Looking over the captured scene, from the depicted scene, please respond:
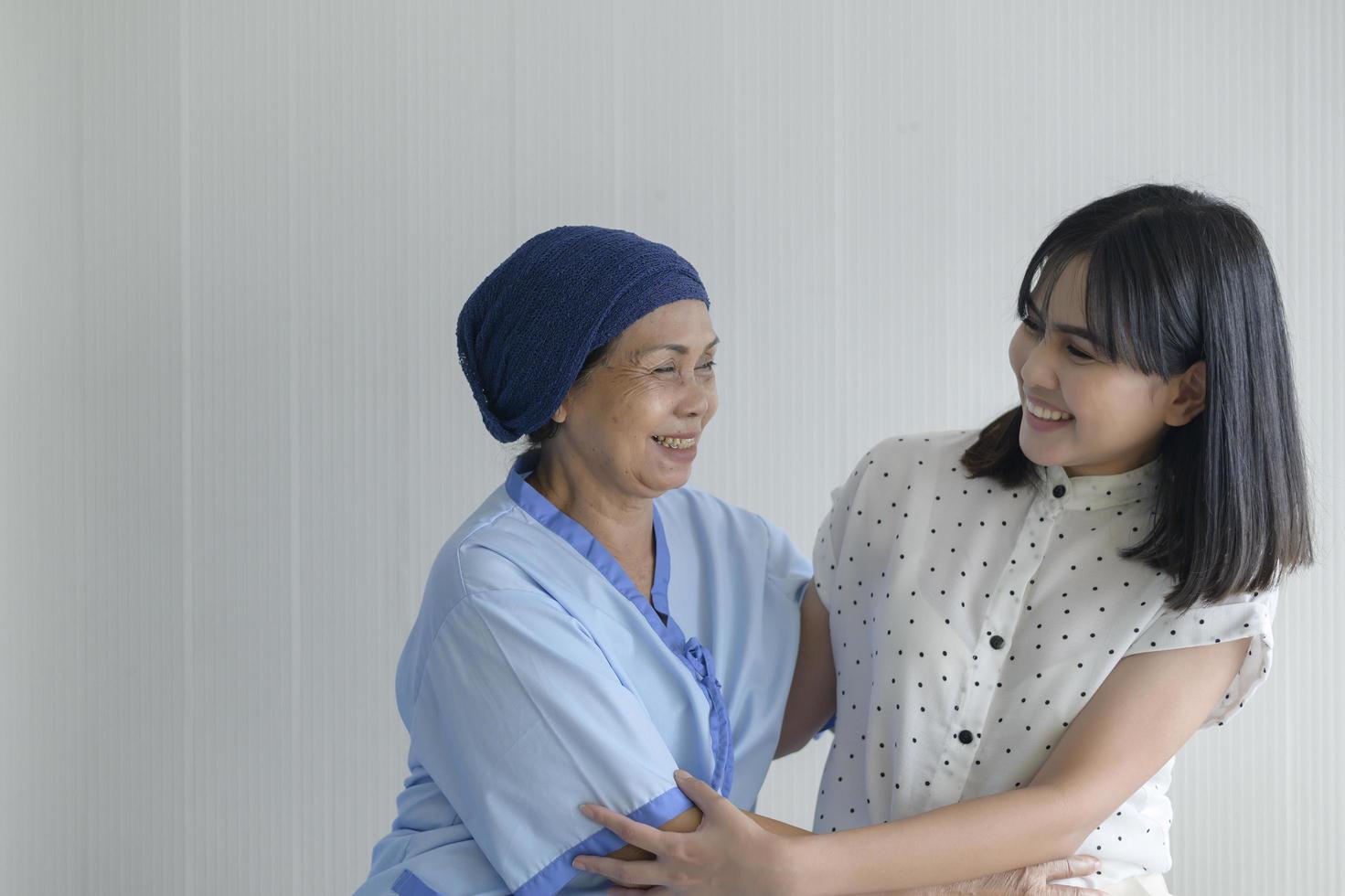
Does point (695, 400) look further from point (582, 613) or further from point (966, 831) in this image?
point (966, 831)

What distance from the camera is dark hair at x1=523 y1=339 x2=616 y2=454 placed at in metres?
1.73

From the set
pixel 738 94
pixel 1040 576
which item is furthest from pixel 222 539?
pixel 1040 576

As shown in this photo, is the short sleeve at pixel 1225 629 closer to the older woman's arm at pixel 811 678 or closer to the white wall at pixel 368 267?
the older woman's arm at pixel 811 678

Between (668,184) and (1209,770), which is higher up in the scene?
(668,184)

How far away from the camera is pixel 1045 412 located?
1.59 metres

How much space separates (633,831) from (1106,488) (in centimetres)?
80

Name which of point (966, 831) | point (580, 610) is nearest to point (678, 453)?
point (580, 610)

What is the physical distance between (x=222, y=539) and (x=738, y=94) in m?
1.48

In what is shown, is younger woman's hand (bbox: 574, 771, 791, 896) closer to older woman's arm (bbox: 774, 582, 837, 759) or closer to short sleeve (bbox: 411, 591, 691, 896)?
short sleeve (bbox: 411, 591, 691, 896)

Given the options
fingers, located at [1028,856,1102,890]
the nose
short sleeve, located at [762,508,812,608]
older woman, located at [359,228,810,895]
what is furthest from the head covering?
fingers, located at [1028,856,1102,890]

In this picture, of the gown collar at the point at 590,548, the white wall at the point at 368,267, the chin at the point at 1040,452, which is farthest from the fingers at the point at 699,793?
the white wall at the point at 368,267

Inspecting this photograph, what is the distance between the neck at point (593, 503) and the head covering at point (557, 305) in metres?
0.10

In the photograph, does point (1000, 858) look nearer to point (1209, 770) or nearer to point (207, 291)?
point (1209, 770)

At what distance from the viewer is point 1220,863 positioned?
2.73 metres
